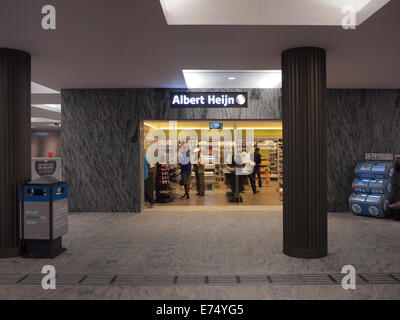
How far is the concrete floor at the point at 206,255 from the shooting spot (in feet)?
10.5

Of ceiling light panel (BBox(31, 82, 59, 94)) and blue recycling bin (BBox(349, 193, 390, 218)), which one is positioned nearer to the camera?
blue recycling bin (BBox(349, 193, 390, 218))

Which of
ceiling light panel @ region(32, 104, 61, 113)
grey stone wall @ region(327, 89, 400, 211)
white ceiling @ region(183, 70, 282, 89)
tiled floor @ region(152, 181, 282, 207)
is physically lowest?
tiled floor @ region(152, 181, 282, 207)

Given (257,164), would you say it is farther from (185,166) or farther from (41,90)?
(41,90)

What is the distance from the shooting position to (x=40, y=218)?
4379 millimetres

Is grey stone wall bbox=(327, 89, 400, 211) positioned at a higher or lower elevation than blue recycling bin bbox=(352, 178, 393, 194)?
higher

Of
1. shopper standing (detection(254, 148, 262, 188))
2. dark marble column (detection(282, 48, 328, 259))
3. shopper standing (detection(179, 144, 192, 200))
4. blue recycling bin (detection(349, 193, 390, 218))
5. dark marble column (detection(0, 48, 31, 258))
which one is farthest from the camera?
shopper standing (detection(254, 148, 262, 188))

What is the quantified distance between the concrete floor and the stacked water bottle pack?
32 cm

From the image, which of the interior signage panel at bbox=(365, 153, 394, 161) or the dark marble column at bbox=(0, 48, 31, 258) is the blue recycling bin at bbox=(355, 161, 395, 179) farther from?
the dark marble column at bbox=(0, 48, 31, 258)

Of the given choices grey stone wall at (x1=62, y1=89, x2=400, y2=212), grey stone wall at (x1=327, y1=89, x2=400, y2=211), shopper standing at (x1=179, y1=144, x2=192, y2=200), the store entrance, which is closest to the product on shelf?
the store entrance

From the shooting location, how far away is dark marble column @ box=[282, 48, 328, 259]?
4352 mm

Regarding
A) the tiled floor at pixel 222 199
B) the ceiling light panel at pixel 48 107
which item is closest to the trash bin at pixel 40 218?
the tiled floor at pixel 222 199

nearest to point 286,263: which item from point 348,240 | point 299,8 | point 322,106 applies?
point 348,240
